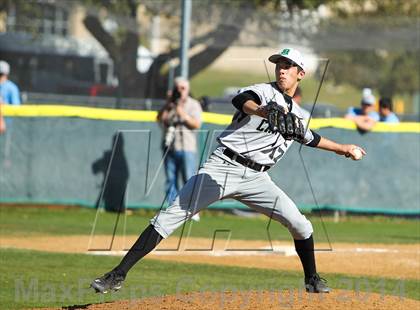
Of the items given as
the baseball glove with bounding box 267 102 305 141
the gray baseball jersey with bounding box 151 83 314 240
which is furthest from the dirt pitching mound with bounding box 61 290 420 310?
the baseball glove with bounding box 267 102 305 141

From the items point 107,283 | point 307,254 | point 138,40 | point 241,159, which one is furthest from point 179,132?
point 107,283

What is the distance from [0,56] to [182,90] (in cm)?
1037

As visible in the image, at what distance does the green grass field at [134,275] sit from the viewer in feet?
32.7

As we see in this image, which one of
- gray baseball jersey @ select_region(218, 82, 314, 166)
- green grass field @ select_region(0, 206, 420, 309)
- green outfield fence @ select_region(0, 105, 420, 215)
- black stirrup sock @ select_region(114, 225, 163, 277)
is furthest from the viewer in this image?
green outfield fence @ select_region(0, 105, 420, 215)

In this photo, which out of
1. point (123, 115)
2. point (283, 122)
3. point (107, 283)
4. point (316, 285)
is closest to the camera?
point (283, 122)

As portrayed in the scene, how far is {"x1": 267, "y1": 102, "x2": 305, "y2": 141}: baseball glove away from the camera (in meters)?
7.69

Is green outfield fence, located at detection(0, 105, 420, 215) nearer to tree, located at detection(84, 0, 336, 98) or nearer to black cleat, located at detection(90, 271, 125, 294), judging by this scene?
tree, located at detection(84, 0, 336, 98)

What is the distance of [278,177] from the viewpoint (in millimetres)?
17609

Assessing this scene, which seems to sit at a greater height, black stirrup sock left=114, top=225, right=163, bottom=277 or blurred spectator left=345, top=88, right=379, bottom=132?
black stirrup sock left=114, top=225, right=163, bottom=277

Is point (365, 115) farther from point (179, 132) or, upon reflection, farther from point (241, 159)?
point (241, 159)

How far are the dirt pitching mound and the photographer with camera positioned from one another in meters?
7.91

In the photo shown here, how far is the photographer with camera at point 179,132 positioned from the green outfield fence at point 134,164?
985 mm

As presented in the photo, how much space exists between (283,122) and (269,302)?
51.9 inches

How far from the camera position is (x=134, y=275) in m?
11.2
